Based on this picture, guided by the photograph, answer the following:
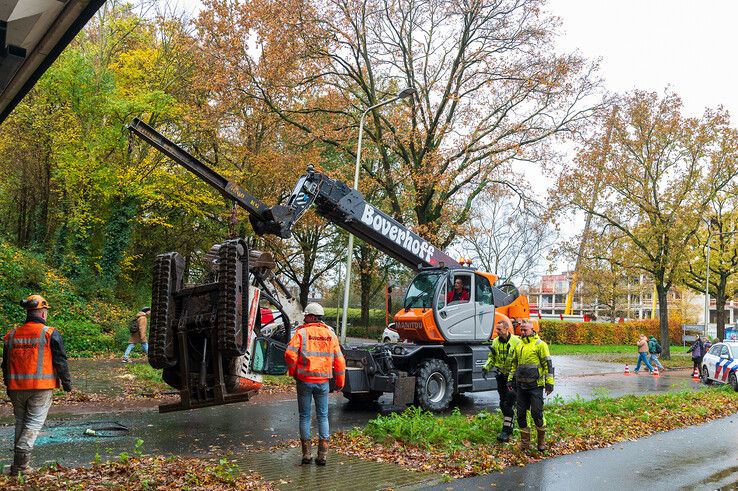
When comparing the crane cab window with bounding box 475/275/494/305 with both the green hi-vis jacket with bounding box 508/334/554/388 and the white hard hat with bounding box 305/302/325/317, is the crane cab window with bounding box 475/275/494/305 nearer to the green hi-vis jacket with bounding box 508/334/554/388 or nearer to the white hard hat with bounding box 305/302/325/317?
the green hi-vis jacket with bounding box 508/334/554/388

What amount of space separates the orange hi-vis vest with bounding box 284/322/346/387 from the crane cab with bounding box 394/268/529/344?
17.4 feet

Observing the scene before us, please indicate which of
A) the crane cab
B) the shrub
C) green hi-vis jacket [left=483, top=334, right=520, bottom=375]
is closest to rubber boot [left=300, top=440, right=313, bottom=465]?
green hi-vis jacket [left=483, top=334, right=520, bottom=375]

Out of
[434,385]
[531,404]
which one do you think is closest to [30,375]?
[531,404]

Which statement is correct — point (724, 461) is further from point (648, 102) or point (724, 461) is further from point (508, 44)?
point (648, 102)

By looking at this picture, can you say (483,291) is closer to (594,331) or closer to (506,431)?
(506,431)

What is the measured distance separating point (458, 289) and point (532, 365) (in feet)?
16.2

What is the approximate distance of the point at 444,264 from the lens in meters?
14.0

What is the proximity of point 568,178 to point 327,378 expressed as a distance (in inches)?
812

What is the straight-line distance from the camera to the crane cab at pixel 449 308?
1291cm

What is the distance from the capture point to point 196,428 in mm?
10133

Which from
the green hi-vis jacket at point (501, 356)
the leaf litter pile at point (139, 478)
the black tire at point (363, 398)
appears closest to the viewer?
the leaf litter pile at point (139, 478)

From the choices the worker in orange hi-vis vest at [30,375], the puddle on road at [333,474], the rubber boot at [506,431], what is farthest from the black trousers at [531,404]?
the worker in orange hi-vis vest at [30,375]

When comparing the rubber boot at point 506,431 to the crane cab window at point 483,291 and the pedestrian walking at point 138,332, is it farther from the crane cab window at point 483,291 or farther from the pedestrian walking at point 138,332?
the pedestrian walking at point 138,332

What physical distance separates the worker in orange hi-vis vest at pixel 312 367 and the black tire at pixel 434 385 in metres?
4.71
